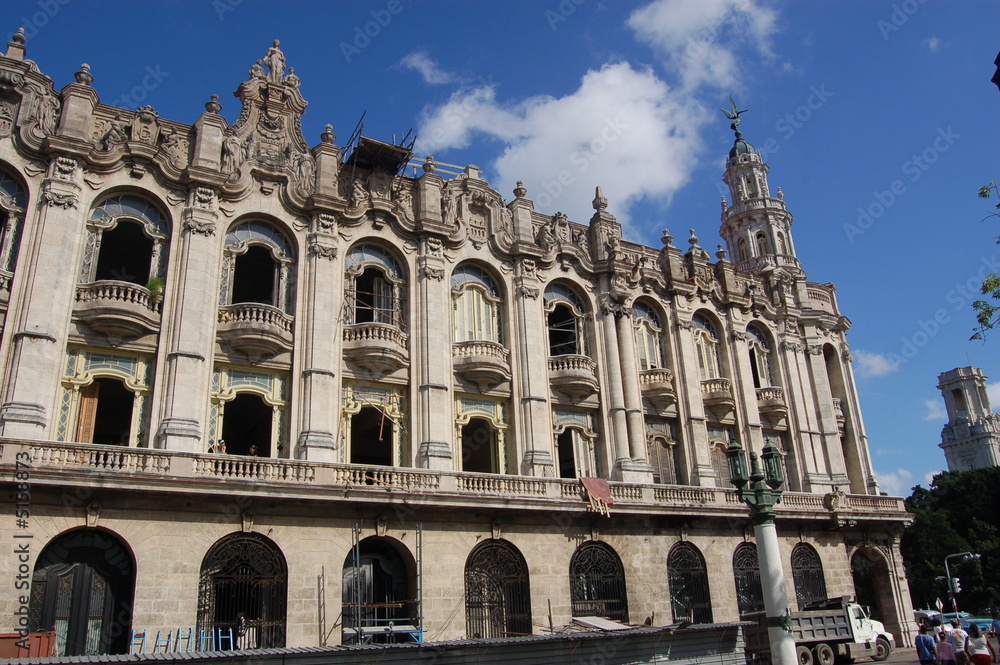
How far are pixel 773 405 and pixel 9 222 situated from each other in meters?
29.7

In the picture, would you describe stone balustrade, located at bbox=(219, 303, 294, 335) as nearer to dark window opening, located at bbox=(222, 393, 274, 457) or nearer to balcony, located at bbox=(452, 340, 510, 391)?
dark window opening, located at bbox=(222, 393, 274, 457)

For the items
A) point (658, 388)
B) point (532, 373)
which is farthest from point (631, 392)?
point (532, 373)

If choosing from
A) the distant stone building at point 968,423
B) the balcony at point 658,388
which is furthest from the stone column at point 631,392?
the distant stone building at point 968,423

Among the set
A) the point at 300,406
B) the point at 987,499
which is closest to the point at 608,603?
the point at 300,406

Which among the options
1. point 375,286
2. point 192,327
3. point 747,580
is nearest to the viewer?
point 192,327

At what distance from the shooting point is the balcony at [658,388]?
32.6m

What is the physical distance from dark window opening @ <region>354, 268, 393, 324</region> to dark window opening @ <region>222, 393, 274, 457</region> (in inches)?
174

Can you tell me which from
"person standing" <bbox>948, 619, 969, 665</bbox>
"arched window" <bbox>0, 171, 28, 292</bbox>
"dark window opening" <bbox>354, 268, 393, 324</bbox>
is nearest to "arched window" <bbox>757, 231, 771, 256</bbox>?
"dark window opening" <bbox>354, 268, 393, 324</bbox>

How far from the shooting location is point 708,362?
36.1 metres

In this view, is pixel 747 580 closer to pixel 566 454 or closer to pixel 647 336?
pixel 566 454

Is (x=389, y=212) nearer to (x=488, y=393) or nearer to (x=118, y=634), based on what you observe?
(x=488, y=393)

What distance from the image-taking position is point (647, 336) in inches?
1358

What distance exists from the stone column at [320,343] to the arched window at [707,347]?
16.5 meters

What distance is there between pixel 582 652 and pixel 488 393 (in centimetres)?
1154
